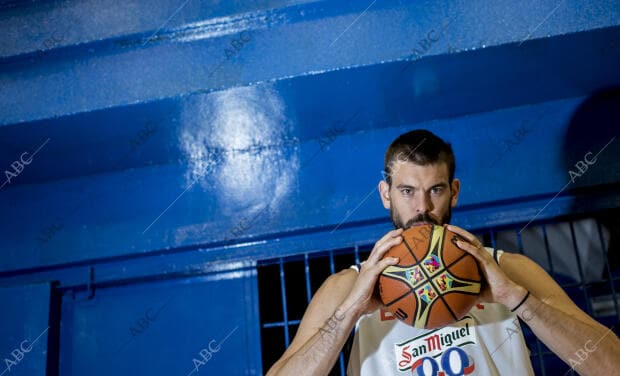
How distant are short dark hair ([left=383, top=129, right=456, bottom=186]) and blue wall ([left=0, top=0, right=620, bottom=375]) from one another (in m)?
0.57

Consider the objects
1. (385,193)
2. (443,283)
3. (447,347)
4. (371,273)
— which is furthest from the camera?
(385,193)

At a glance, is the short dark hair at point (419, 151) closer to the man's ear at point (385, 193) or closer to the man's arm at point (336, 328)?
the man's ear at point (385, 193)

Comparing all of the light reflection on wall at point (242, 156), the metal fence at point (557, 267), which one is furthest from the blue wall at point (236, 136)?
the metal fence at point (557, 267)

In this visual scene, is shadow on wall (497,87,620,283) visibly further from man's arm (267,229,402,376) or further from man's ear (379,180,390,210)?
man's arm (267,229,402,376)

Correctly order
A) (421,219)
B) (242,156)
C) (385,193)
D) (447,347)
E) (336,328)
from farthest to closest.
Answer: (242,156) < (385,193) < (447,347) < (421,219) < (336,328)

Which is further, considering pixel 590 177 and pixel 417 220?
pixel 590 177

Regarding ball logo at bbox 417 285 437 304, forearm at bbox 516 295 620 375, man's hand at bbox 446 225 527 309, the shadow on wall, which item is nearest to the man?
forearm at bbox 516 295 620 375

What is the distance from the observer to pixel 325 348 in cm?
249

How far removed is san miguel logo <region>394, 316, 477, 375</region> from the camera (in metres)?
2.84

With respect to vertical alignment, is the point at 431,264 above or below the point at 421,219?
below

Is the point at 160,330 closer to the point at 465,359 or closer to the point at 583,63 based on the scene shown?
the point at 465,359

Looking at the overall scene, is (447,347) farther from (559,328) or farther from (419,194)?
(419,194)

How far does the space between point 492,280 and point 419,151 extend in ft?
2.59

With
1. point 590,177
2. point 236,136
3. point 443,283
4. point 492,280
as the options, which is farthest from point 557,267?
point 236,136
